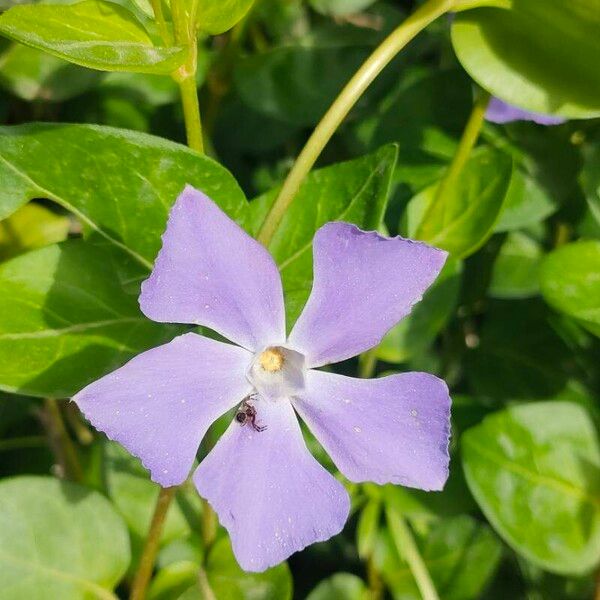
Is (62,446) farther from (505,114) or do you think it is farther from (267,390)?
(505,114)

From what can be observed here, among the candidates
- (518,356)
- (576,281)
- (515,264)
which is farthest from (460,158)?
(518,356)

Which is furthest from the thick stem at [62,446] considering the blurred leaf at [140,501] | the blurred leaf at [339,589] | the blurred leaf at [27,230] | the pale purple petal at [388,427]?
the pale purple petal at [388,427]

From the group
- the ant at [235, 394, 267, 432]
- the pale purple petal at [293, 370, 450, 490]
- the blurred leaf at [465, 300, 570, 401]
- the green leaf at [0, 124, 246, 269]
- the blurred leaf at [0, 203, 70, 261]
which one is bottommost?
the blurred leaf at [465, 300, 570, 401]

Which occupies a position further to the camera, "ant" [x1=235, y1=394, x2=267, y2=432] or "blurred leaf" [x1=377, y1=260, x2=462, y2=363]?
"blurred leaf" [x1=377, y1=260, x2=462, y2=363]

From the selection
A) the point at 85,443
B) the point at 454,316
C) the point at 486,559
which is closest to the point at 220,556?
the point at 85,443

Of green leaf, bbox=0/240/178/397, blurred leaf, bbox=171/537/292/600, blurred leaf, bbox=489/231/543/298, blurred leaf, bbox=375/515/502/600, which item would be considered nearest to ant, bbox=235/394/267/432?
green leaf, bbox=0/240/178/397

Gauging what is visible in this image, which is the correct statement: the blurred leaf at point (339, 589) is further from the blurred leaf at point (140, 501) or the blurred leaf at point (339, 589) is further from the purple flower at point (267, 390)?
the purple flower at point (267, 390)

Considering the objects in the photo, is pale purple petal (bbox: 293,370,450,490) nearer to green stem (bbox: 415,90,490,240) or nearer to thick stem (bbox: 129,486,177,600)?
thick stem (bbox: 129,486,177,600)
